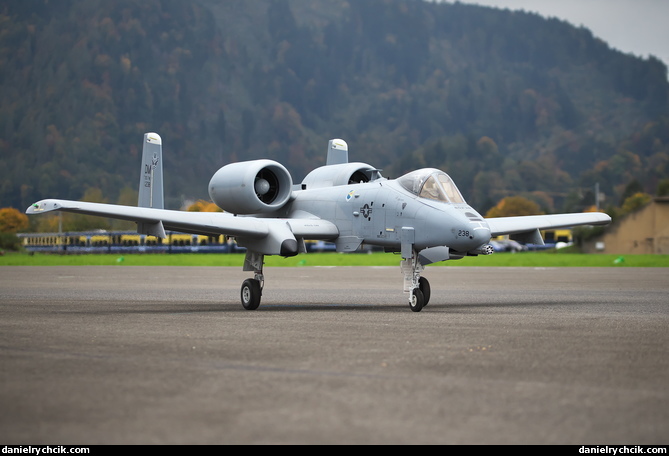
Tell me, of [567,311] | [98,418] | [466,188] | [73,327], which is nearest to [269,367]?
[98,418]

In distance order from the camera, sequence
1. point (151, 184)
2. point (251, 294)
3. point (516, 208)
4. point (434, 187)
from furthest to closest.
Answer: point (516, 208) < point (151, 184) < point (251, 294) < point (434, 187)

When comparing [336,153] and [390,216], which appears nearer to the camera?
[390,216]

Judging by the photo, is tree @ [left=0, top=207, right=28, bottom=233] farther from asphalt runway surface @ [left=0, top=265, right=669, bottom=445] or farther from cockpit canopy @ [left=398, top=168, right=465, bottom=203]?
asphalt runway surface @ [left=0, top=265, right=669, bottom=445]

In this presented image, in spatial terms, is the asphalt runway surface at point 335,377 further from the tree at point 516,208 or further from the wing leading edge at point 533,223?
the tree at point 516,208

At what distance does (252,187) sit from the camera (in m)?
21.8

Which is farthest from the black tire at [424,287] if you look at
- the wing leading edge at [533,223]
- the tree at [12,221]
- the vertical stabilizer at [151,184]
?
the tree at [12,221]

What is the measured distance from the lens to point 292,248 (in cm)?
1956

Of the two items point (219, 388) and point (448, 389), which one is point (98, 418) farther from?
point (448, 389)

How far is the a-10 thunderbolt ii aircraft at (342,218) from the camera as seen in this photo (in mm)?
18578

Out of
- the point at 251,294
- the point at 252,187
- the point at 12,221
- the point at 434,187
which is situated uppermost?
the point at 12,221

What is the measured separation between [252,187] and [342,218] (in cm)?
236

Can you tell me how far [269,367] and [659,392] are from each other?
3816 mm

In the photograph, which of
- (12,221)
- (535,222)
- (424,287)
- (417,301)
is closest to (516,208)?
(12,221)

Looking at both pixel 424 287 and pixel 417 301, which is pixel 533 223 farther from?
pixel 417 301
